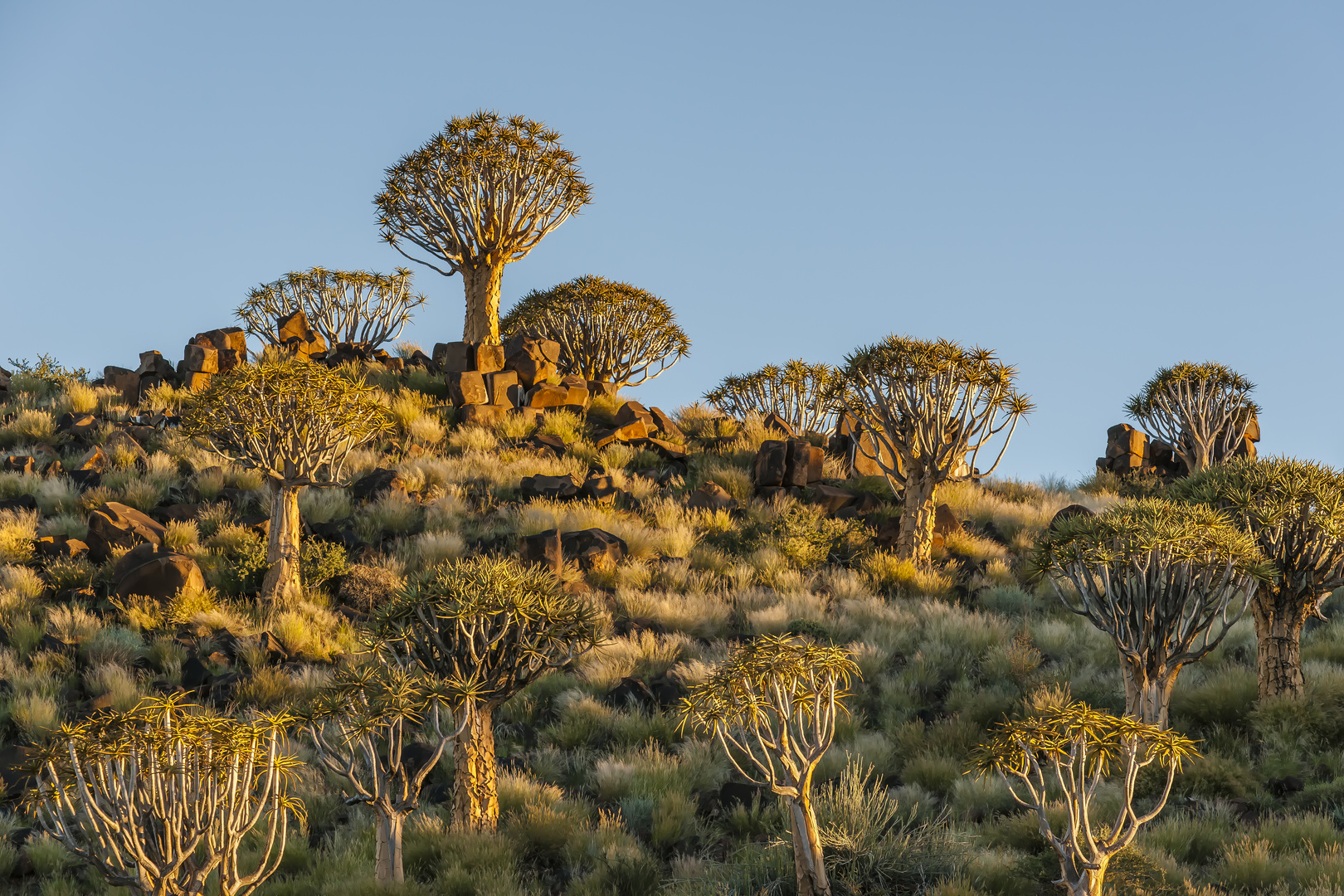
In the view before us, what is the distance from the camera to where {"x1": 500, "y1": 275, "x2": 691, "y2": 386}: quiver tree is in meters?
27.4

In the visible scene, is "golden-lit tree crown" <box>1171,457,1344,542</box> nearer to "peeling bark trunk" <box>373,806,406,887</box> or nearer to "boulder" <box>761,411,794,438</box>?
"peeling bark trunk" <box>373,806,406,887</box>

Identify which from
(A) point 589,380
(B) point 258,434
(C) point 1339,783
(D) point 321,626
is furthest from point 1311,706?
(A) point 589,380

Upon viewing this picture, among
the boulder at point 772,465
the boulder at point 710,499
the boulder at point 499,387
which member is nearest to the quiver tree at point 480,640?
the boulder at point 710,499

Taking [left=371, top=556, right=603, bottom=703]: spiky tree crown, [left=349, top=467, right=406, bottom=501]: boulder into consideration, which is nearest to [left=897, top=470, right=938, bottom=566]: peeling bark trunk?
[left=349, top=467, right=406, bottom=501]: boulder

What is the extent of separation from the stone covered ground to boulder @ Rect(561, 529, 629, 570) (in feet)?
0.18

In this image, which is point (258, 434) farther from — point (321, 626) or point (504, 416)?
point (504, 416)

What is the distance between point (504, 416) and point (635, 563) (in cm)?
806

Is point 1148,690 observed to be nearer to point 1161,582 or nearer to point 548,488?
point 1161,582

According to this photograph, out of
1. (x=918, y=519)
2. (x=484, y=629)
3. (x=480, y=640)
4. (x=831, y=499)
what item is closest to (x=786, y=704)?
(x=484, y=629)

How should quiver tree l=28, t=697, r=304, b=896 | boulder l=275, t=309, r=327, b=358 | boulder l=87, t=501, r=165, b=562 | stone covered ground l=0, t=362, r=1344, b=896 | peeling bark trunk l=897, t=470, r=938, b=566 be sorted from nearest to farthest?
quiver tree l=28, t=697, r=304, b=896 → stone covered ground l=0, t=362, r=1344, b=896 → boulder l=87, t=501, r=165, b=562 → peeling bark trunk l=897, t=470, r=938, b=566 → boulder l=275, t=309, r=327, b=358

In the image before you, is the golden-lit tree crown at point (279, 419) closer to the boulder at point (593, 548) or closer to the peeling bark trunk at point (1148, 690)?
the boulder at point (593, 548)

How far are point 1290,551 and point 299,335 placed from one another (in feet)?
76.2

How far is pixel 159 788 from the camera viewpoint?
18.9 ft

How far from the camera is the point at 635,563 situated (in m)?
15.6
